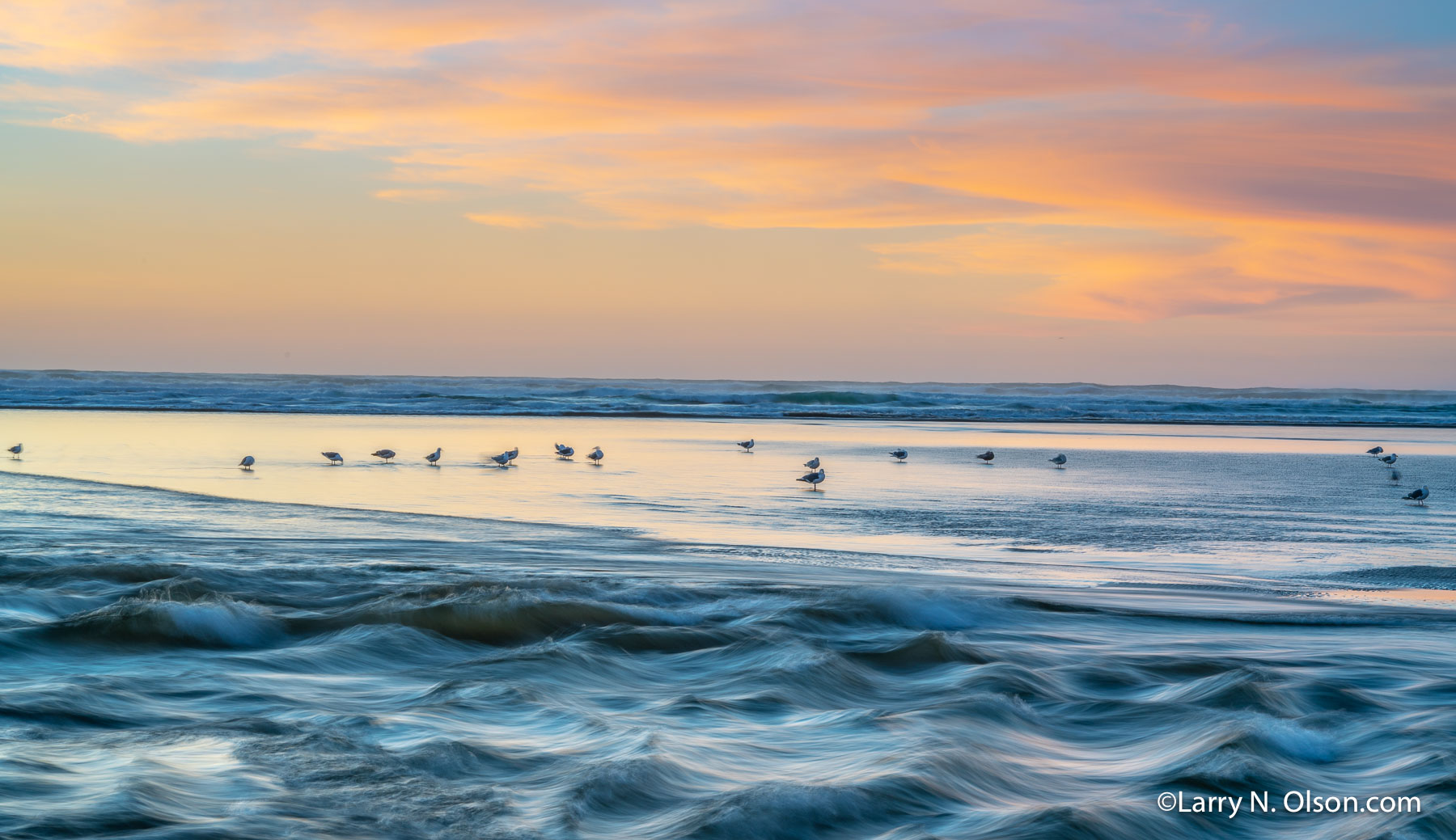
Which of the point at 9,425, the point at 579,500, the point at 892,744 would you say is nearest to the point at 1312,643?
the point at 892,744

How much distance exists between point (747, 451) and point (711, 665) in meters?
18.4

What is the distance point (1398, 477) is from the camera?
2025cm

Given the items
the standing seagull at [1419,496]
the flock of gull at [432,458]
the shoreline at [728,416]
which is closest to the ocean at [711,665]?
the standing seagull at [1419,496]

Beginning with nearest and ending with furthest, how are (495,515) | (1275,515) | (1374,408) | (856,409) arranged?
(495,515) → (1275,515) → (856,409) → (1374,408)

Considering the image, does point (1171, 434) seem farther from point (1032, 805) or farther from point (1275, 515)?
point (1032, 805)

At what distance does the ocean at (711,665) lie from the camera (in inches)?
175

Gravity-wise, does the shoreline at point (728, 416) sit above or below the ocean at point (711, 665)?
above

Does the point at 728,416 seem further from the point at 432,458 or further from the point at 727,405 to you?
the point at 432,458

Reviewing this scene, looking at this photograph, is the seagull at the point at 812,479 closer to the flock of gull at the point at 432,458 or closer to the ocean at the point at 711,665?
the ocean at the point at 711,665

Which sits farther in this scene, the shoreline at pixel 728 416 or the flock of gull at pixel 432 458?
the shoreline at pixel 728 416

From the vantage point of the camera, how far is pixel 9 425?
→ 31750 millimetres

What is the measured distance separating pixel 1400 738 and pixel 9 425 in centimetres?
3381

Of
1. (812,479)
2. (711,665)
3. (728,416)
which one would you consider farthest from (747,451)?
(728,416)

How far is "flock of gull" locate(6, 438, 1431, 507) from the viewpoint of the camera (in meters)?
17.4
